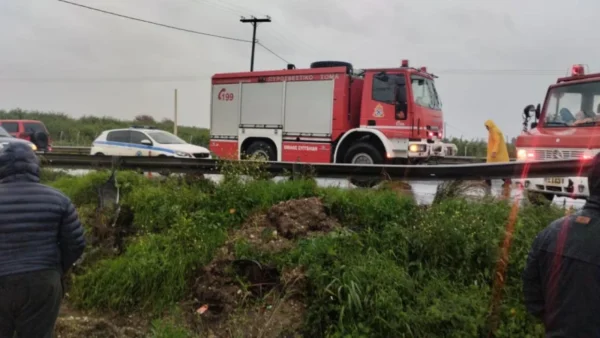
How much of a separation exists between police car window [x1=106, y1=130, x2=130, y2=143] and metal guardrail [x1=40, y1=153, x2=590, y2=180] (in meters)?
6.33

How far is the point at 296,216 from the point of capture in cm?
580

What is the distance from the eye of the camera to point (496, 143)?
34.0 ft

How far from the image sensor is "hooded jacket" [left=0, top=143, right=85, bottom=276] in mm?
3357

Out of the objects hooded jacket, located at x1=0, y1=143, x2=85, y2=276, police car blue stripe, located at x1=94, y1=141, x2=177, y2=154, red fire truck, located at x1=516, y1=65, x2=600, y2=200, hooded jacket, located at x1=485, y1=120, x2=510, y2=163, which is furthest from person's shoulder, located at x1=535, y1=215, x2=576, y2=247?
police car blue stripe, located at x1=94, y1=141, x2=177, y2=154

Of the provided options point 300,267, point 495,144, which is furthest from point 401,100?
point 300,267

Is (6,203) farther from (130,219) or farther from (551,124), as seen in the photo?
(551,124)

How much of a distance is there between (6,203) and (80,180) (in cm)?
501

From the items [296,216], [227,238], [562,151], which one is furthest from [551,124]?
[227,238]

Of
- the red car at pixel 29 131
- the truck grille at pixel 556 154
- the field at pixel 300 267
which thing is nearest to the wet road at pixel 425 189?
the field at pixel 300 267

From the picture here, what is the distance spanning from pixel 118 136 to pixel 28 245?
14310mm

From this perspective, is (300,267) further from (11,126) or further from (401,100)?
(11,126)

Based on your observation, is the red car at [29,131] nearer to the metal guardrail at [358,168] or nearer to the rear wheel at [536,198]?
the metal guardrail at [358,168]

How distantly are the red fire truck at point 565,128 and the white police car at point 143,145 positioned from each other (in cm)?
1000

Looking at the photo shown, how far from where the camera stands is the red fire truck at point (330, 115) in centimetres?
1181
